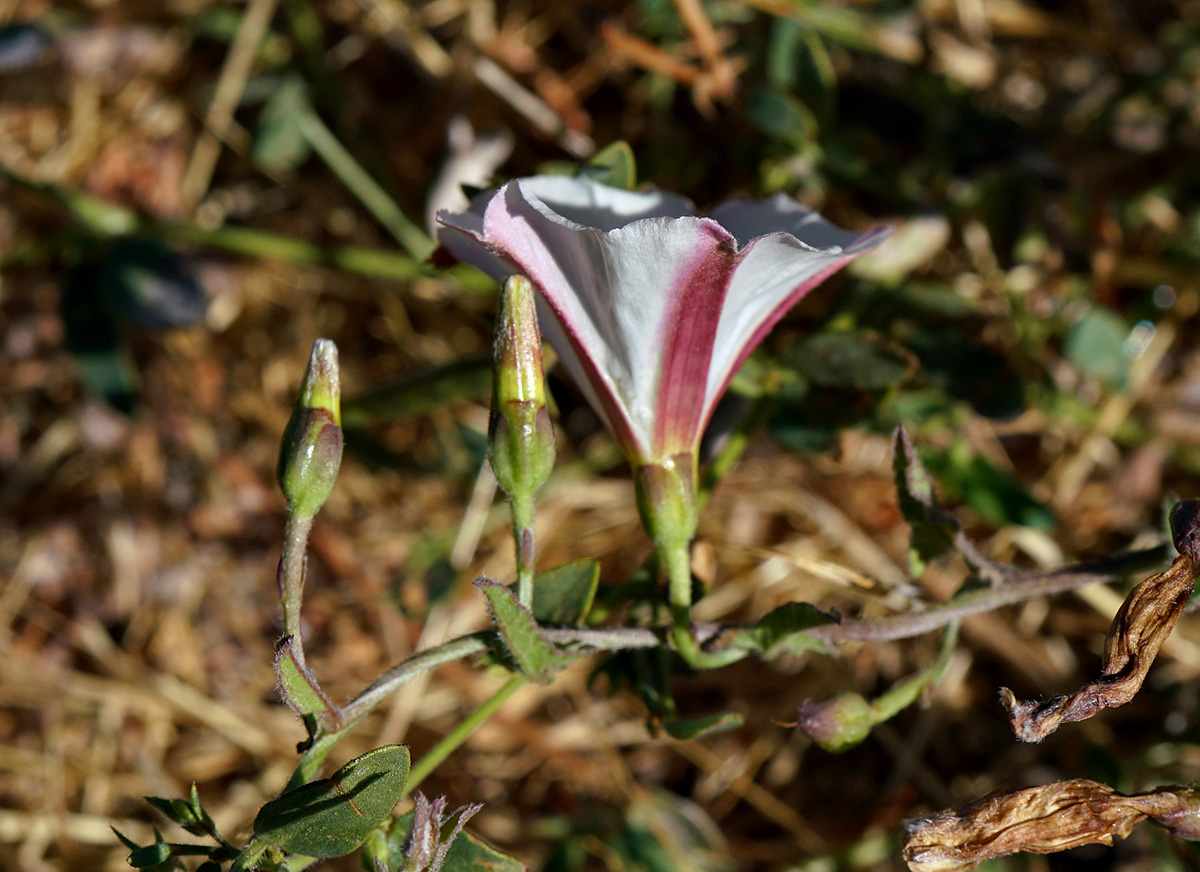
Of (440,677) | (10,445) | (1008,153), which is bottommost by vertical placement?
(440,677)

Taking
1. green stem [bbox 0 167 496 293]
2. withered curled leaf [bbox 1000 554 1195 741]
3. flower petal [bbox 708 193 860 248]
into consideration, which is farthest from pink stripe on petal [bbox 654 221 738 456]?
green stem [bbox 0 167 496 293]

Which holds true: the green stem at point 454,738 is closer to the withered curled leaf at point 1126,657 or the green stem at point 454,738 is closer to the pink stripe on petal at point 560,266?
the pink stripe on petal at point 560,266

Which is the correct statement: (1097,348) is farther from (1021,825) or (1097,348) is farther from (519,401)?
(519,401)

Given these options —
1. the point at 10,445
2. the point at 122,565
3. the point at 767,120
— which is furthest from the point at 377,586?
the point at 767,120

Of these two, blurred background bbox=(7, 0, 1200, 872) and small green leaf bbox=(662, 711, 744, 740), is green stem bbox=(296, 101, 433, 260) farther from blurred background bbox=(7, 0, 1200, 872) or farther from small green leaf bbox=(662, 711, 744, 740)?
small green leaf bbox=(662, 711, 744, 740)


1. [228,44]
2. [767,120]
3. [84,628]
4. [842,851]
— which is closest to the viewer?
[767,120]

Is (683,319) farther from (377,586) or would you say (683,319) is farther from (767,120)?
(377,586)
